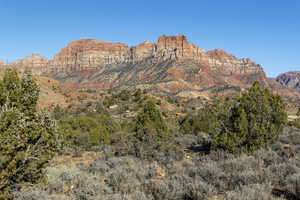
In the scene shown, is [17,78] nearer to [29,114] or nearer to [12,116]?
[29,114]

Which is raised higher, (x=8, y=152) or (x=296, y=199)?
(x=8, y=152)

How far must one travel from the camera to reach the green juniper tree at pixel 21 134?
6.29 m

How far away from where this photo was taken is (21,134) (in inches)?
274

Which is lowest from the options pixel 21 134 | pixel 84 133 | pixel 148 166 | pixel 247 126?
pixel 148 166

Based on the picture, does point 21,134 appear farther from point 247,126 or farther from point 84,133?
point 84,133

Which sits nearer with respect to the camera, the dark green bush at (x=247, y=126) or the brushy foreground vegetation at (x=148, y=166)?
the brushy foreground vegetation at (x=148, y=166)

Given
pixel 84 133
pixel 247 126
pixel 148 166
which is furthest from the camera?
pixel 84 133

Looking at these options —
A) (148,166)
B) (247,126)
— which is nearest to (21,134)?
(148,166)

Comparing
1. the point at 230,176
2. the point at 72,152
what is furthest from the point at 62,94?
the point at 230,176

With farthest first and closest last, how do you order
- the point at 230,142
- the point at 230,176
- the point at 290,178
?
the point at 230,142 → the point at 230,176 → the point at 290,178

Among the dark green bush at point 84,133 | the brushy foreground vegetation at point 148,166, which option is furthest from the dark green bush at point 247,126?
the dark green bush at point 84,133

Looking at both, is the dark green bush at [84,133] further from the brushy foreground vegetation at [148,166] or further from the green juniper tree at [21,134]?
the green juniper tree at [21,134]

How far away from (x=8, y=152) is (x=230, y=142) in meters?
11.8

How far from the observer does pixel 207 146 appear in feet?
67.7
